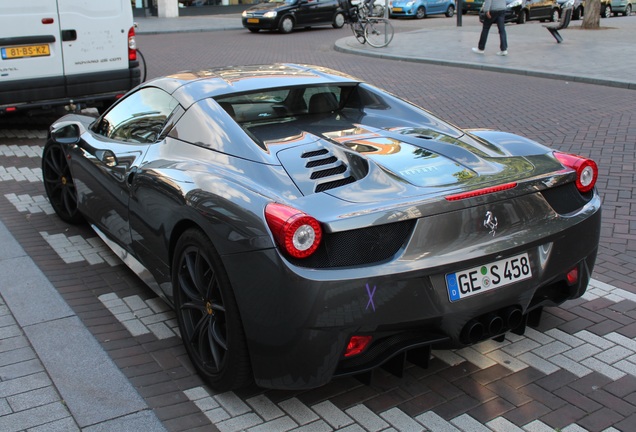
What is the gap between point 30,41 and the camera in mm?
9117

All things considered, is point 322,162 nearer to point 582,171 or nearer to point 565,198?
point 565,198

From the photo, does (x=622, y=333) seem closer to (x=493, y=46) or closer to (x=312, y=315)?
(x=312, y=315)

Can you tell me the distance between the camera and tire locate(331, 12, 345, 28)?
85.4 feet

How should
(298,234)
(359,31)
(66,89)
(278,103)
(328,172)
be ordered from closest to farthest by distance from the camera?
(298,234), (328,172), (278,103), (66,89), (359,31)

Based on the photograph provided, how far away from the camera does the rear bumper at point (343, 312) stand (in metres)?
2.99

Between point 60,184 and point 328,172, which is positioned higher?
point 328,172

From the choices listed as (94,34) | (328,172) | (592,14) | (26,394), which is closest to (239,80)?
(328,172)

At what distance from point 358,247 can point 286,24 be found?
22.4 meters

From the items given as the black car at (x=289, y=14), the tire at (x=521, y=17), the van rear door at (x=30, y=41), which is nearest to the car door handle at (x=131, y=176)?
the van rear door at (x=30, y=41)

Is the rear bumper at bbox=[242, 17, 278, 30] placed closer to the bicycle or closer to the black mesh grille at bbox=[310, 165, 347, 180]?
the bicycle

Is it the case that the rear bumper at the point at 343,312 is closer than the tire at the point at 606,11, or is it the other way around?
the rear bumper at the point at 343,312

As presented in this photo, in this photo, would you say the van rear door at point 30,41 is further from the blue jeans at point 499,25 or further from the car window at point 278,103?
the blue jeans at point 499,25

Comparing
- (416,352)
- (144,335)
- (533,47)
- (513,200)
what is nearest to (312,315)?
(416,352)

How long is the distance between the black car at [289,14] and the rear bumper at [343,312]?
21884mm
